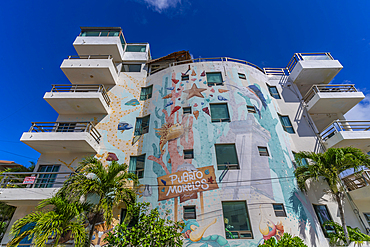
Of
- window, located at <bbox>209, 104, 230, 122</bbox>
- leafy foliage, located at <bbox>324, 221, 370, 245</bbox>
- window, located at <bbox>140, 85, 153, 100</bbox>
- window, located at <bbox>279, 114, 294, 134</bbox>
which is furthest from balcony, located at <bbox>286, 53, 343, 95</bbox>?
window, located at <bbox>140, 85, 153, 100</bbox>

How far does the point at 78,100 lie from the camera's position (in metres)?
17.6

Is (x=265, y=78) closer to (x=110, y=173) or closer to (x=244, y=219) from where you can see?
(x=244, y=219)

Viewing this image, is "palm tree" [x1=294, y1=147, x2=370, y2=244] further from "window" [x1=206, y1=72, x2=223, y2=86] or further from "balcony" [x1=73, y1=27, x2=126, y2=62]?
"balcony" [x1=73, y1=27, x2=126, y2=62]

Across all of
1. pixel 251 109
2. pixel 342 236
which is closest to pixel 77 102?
pixel 251 109

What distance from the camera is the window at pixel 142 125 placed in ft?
57.0

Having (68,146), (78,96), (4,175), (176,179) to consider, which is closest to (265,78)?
(176,179)

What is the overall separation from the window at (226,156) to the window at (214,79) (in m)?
6.15

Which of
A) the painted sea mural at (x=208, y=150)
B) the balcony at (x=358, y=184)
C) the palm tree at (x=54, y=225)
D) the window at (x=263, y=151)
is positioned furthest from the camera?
the window at (x=263, y=151)

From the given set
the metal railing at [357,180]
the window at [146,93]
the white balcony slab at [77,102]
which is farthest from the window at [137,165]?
the metal railing at [357,180]

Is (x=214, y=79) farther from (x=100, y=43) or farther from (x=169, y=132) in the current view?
(x=100, y=43)

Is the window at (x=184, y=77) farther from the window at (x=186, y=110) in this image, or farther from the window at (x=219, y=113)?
the window at (x=219, y=113)

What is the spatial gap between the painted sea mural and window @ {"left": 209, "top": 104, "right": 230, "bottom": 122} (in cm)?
30

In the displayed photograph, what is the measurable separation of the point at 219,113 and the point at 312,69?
1114 cm

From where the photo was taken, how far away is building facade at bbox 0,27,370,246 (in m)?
12.5
